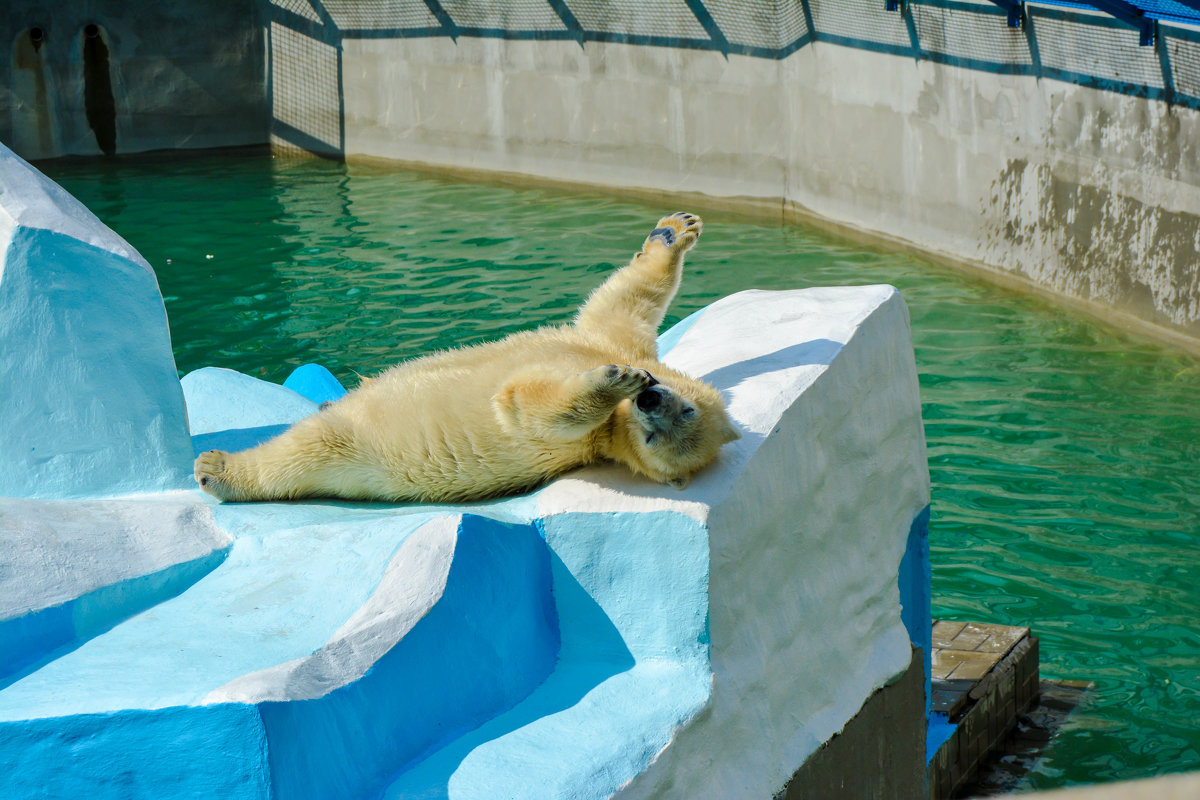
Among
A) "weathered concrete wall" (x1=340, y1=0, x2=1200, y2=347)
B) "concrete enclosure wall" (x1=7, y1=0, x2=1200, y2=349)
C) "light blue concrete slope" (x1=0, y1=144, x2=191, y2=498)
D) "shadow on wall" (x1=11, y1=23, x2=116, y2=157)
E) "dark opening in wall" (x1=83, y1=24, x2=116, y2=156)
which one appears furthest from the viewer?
"dark opening in wall" (x1=83, y1=24, x2=116, y2=156)

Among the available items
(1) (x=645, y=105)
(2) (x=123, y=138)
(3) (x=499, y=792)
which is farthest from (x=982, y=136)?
(2) (x=123, y=138)

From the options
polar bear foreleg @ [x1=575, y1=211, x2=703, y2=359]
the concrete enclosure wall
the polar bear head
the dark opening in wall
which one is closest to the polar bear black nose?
the polar bear head

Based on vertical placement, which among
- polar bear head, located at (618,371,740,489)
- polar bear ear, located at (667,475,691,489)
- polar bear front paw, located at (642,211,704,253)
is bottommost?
polar bear ear, located at (667,475,691,489)

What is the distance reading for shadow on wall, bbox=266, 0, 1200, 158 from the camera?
32.4ft

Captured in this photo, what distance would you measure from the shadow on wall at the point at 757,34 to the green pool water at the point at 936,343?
1.36 metres

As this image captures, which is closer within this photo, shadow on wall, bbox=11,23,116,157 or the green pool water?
the green pool water

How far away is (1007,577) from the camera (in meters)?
6.19

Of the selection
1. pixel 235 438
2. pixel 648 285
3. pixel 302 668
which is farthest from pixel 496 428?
pixel 235 438

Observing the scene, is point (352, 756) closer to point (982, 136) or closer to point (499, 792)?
point (499, 792)

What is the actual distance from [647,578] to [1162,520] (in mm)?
4953

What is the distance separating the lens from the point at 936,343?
9586 mm

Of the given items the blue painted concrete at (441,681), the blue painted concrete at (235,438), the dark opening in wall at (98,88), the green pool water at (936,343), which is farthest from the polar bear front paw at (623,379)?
the dark opening in wall at (98,88)

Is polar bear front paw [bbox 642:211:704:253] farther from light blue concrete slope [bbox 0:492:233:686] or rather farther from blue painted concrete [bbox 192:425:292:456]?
light blue concrete slope [bbox 0:492:233:686]

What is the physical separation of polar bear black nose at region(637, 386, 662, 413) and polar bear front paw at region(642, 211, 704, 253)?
4.48ft
